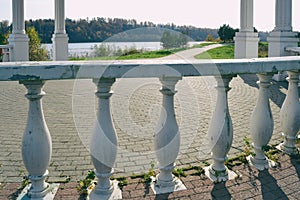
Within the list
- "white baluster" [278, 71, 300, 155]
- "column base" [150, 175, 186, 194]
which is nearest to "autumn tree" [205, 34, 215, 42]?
"white baluster" [278, 71, 300, 155]

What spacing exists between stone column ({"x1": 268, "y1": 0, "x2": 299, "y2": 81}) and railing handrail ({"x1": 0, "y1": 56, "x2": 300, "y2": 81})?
8.65 meters

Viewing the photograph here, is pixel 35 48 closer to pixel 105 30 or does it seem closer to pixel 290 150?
pixel 105 30

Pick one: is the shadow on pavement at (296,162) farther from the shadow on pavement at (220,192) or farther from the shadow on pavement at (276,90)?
the shadow on pavement at (276,90)

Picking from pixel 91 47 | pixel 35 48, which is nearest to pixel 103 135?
pixel 35 48

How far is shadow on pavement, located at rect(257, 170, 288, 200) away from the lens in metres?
2.84

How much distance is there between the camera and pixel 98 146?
2.51m

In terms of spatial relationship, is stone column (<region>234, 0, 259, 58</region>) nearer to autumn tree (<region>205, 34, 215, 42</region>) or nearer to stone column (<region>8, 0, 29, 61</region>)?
stone column (<region>8, 0, 29, 61</region>)

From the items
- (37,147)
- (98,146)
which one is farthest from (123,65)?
(37,147)

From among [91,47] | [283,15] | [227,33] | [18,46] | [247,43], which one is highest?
[227,33]

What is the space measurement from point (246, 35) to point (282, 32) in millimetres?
2159

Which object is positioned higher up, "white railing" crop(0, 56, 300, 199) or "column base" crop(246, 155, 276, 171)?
"white railing" crop(0, 56, 300, 199)

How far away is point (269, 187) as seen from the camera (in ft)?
9.83

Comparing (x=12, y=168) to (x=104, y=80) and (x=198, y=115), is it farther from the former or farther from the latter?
(x=198, y=115)

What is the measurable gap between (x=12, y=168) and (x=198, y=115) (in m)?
3.60
